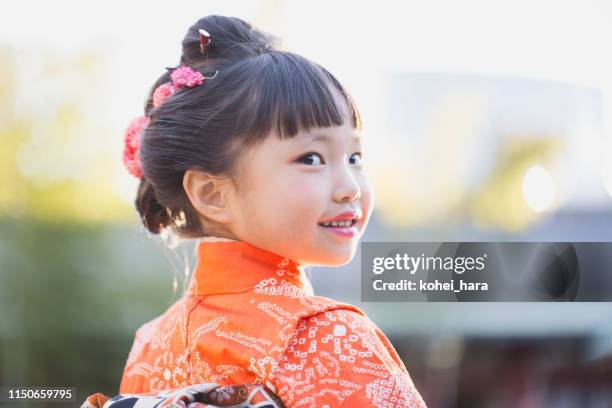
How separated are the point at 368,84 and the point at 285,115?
1.00 m

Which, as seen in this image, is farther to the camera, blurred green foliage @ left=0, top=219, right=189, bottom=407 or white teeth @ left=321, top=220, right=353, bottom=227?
blurred green foliage @ left=0, top=219, right=189, bottom=407

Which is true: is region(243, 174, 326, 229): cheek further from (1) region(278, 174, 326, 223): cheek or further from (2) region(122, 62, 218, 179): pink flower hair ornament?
(2) region(122, 62, 218, 179): pink flower hair ornament

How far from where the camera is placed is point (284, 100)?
2.92 ft

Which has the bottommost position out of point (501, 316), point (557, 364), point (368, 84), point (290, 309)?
point (557, 364)

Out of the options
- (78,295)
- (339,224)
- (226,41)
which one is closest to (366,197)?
(339,224)

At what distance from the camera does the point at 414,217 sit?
6.17 feet

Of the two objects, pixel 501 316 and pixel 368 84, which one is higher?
pixel 368 84

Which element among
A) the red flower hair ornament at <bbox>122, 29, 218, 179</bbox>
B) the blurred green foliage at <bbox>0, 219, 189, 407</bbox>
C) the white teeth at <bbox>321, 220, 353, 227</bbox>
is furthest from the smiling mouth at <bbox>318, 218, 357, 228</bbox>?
the blurred green foliage at <bbox>0, 219, 189, 407</bbox>

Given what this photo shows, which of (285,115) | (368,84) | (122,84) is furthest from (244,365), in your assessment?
(122,84)

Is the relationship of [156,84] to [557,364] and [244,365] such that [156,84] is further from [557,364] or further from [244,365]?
[557,364]

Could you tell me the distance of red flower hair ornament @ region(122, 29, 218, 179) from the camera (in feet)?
3.16

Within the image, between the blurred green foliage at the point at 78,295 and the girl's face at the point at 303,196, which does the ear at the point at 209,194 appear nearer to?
the girl's face at the point at 303,196

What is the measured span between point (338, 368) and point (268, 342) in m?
0.08

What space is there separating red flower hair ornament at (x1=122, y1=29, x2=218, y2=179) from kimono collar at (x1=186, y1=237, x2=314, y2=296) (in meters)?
0.19
